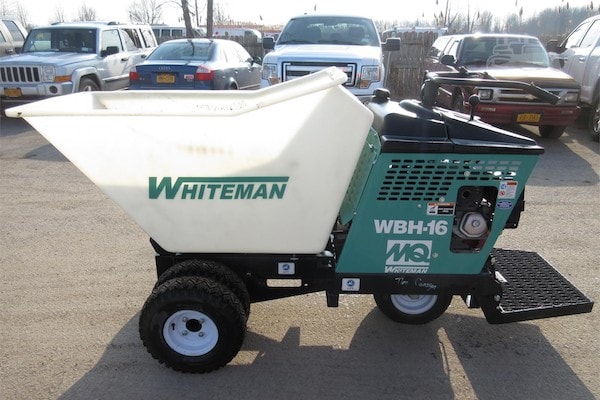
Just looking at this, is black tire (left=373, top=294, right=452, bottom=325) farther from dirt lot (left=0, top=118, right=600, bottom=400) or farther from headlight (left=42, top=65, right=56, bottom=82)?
headlight (left=42, top=65, right=56, bottom=82)

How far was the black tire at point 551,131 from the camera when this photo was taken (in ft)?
30.1

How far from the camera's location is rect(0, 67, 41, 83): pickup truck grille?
9.88m

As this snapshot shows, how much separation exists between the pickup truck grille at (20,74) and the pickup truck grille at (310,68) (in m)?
5.35

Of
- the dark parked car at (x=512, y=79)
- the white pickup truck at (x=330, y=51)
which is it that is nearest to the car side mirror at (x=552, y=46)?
the dark parked car at (x=512, y=79)

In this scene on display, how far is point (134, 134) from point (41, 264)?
247 centimetres

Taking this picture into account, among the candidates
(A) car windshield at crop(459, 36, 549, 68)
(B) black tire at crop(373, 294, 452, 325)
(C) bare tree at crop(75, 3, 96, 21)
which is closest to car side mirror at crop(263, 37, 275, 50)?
(A) car windshield at crop(459, 36, 549, 68)

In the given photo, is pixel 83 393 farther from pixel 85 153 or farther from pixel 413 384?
pixel 413 384

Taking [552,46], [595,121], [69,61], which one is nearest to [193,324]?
[69,61]

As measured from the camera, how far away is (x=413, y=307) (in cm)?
339

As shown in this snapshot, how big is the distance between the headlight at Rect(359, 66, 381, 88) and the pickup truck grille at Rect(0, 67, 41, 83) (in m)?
6.57

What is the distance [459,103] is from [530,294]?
6.37 meters

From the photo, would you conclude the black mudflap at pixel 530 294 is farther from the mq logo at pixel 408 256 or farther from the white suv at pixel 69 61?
the white suv at pixel 69 61

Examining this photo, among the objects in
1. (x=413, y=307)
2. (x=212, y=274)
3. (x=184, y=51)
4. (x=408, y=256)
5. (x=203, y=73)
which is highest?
(x=184, y=51)

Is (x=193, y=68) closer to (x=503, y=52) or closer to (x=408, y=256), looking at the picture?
(x=503, y=52)
